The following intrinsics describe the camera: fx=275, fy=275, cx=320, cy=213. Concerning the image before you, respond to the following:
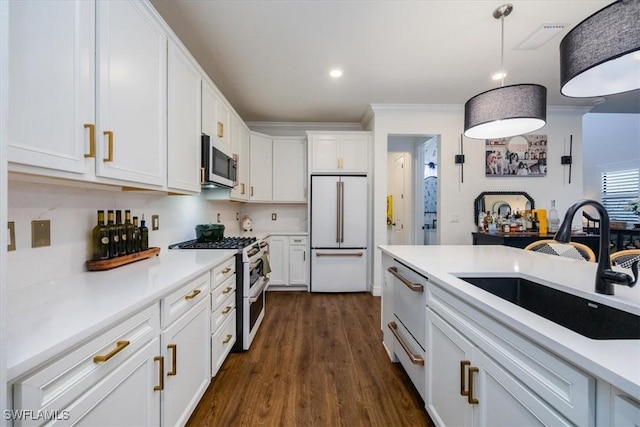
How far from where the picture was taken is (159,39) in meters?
1.65

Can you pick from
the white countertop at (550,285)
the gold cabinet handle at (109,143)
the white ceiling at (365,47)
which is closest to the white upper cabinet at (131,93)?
the gold cabinet handle at (109,143)

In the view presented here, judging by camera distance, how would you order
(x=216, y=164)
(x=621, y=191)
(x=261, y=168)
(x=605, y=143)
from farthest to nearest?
1. (x=605, y=143)
2. (x=621, y=191)
3. (x=261, y=168)
4. (x=216, y=164)

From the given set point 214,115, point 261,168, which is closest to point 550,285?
point 214,115

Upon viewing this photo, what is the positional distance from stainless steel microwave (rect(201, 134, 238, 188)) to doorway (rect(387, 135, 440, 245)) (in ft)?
10.6

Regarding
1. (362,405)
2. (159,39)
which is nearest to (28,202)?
(159,39)

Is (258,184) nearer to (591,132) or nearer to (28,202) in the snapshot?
(28,202)

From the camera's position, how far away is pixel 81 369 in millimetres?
770

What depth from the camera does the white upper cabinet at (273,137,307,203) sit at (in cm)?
434

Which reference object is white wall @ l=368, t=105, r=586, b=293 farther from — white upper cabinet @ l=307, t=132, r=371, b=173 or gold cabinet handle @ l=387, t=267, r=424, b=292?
gold cabinet handle @ l=387, t=267, r=424, b=292

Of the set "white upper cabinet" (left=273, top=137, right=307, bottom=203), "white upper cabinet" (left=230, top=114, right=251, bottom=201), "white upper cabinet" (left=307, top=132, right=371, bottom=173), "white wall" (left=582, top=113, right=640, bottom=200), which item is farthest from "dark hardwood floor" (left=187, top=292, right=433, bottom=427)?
"white wall" (left=582, top=113, right=640, bottom=200)

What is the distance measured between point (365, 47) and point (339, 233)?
235 centimetres

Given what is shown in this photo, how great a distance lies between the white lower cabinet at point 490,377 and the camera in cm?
67

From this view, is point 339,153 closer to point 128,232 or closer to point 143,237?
point 143,237

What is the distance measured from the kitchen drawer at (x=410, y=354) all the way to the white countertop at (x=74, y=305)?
1.36 meters
